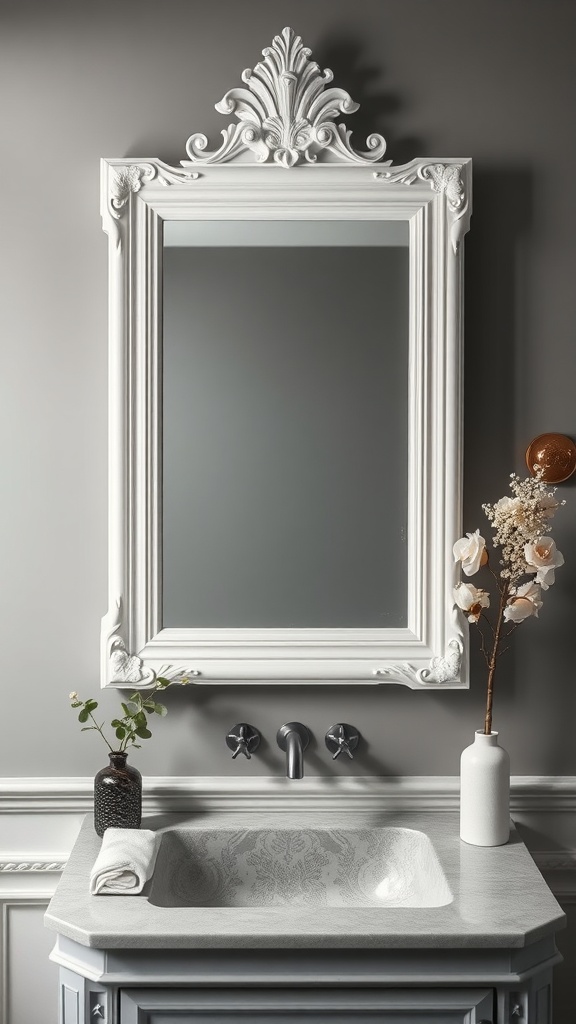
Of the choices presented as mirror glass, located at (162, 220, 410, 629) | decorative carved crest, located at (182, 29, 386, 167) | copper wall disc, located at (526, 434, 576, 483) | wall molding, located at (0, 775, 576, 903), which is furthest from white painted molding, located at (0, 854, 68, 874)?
decorative carved crest, located at (182, 29, 386, 167)

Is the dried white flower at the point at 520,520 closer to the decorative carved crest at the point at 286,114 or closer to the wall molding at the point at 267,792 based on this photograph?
the wall molding at the point at 267,792

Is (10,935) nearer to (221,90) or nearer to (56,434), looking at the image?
(56,434)

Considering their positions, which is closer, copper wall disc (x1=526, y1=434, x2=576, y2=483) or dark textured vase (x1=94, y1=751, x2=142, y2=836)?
dark textured vase (x1=94, y1=751, x2=142, y2=836)

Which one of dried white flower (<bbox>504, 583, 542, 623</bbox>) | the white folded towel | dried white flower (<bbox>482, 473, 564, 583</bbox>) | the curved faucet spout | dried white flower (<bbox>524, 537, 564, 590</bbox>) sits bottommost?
the white folded towel

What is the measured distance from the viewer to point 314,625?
1648mm

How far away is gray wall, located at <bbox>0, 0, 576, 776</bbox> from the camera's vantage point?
64.6 inches

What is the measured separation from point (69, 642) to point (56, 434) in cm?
41

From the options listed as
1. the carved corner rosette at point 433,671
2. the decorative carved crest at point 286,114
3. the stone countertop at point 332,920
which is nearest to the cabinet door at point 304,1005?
the stone countertop at point 332,920

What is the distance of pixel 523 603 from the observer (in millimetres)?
1511

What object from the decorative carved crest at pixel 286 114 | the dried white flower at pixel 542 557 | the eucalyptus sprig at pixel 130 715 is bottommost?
the eucalyptus sprig at pixel 130 715

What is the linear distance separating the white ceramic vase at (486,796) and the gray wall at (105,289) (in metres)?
0.16

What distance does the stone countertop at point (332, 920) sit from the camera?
1.20m

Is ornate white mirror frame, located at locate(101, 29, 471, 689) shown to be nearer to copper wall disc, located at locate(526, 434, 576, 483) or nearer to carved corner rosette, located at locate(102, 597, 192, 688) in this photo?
carved corner rosette, located at locate(102, 597, 192, 688)

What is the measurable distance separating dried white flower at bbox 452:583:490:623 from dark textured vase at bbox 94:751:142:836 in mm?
660
